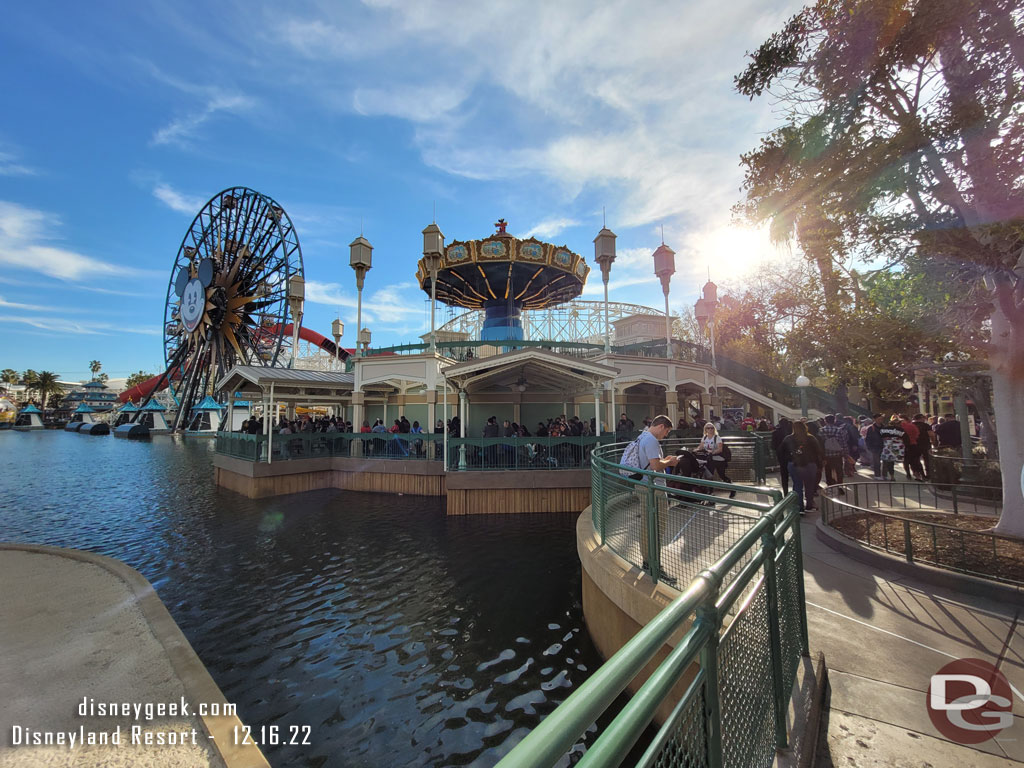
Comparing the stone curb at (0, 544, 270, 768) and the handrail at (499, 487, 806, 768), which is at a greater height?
the handrail at (499, 487, 806, 768)

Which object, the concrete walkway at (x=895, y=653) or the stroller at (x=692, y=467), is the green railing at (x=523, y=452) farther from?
the concrete walkway at (x=895, y=653)

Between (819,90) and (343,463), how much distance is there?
659 inches

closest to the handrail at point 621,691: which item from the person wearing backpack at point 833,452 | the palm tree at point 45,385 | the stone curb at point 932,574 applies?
the stone curb at point 932,574

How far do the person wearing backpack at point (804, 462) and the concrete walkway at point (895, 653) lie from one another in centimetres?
281

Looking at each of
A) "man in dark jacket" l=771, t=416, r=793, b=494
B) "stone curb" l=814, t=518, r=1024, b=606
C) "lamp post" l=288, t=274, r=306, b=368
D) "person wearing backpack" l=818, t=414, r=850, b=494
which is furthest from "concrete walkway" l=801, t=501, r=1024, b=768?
"lamp post" l=288, t=274, r=306, b=368

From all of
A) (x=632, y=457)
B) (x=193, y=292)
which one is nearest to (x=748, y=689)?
(x=632, y=457)

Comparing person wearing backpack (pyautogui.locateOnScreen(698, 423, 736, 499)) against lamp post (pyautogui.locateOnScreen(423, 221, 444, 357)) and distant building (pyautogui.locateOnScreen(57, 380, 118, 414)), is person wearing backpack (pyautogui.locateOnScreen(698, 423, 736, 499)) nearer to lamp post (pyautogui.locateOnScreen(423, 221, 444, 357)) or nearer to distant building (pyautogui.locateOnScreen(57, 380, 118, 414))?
lamp post (pyautogui.locateOnScreen(423, 221, 444, 357))

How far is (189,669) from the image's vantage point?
15.3 feet

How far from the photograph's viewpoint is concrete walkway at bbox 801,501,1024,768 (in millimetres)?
2682

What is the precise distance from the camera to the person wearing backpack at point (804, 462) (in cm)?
817

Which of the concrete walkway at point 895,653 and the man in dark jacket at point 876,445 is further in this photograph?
the man in dark jacket at point 876,445

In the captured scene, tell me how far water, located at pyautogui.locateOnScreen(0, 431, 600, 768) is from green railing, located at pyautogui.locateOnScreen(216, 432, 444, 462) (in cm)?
228

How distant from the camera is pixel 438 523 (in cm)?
1203

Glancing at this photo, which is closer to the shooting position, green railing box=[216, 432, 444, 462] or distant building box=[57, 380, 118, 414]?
green railing box=[216, 432, 444, 462]
